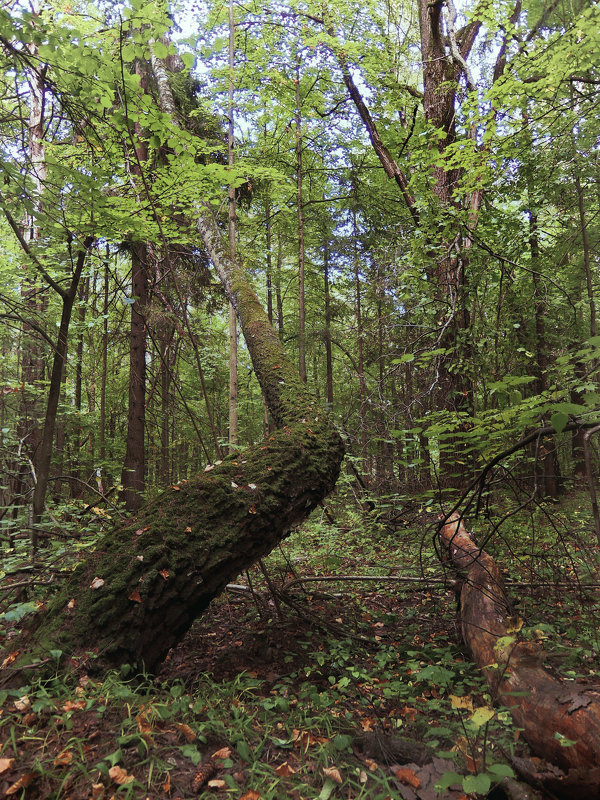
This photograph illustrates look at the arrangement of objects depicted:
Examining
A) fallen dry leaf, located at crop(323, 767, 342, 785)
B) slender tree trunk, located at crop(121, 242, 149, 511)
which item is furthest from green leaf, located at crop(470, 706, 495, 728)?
slender tree trunk, located at crop(121, 242, 149, 511)

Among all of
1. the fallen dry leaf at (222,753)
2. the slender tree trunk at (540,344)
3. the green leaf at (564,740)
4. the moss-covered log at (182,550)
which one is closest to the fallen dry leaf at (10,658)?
the moss-covered log at (182,550)

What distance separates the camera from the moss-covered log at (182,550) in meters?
2.57

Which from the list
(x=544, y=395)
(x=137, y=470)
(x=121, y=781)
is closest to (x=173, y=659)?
(x=121, y=781)

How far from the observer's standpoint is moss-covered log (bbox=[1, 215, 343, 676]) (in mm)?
2572

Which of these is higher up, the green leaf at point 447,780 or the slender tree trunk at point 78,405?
the slender tree trunk at point 78,405

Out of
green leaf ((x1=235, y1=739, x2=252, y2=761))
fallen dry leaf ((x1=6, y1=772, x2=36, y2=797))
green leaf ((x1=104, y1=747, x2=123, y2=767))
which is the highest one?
fallen dry leaf ((x1=6, y1=772, x2=36, y2=797))

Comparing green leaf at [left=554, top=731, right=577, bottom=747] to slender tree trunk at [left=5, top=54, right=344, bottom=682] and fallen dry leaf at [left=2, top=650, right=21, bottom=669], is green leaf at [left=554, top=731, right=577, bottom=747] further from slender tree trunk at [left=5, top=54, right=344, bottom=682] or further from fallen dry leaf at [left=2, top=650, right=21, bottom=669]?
fallen dry leaf at [left=2, top=650, right=21, bottom=669]

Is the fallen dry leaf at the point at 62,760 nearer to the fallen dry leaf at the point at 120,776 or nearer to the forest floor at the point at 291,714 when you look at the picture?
the forest floor at the point at 291,714

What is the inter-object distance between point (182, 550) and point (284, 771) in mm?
1411

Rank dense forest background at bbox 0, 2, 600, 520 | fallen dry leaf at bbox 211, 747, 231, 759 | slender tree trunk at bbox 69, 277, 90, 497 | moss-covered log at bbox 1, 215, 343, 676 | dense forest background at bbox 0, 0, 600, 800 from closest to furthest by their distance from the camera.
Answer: fallen dry leaf at bbox 211, 747, 231, 759 → moss-covered log at bbox 1, 215, 343, 676 → dense forest background at bbox 0, 0, 600, 800 → dense forest background at bbox 0, 2, 600, 520 → slender tree trunk at bbox 69, 277, 90, 497

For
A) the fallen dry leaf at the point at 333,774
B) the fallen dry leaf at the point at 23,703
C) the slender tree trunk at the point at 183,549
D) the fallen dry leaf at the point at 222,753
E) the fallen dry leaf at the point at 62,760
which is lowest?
the fallen dry leaf at the point at 333,774

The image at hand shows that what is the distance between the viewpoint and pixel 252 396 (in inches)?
611

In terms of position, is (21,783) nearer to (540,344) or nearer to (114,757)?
(114,757)

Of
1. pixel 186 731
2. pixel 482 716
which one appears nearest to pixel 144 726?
pixel 186 731
